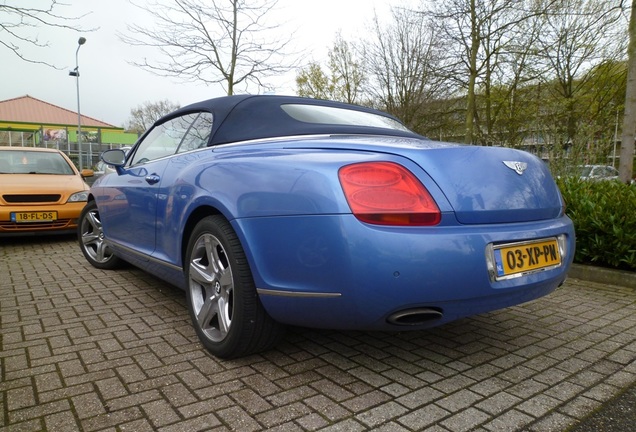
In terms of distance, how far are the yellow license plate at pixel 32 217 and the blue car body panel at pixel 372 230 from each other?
4.63 metres

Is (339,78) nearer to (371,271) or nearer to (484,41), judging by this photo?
(484,41)

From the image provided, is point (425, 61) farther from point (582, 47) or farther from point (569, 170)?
point (569, 170)

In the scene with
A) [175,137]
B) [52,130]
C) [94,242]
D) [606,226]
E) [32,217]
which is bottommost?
[94,242]

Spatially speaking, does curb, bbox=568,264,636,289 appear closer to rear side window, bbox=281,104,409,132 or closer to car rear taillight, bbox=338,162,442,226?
rear side window, bbox=281,104,409,132

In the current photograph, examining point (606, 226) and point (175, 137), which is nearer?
point (175, 137)

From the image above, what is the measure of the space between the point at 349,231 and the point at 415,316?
46cm

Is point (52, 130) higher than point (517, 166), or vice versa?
point (52, 130)

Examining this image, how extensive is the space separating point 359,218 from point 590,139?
7.47 m

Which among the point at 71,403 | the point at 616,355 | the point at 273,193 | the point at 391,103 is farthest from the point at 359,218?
the point at 391,103

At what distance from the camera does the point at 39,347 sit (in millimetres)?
2516

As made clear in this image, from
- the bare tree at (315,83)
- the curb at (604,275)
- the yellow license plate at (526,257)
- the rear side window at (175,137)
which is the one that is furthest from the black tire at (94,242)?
the bare tree at (315,83)

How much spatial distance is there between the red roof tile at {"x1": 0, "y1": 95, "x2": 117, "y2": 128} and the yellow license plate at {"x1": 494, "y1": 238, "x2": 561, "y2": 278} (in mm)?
42489

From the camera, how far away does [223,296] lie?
2.39m

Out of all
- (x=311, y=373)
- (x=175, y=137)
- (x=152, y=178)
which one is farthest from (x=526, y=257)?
(x=175, y=137)
